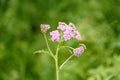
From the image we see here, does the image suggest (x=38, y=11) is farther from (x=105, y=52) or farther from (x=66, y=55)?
(x=105, y=52)

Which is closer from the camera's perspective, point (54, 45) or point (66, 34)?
point (66, 34)

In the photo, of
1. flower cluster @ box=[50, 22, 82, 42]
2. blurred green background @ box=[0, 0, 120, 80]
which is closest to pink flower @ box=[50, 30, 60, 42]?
flower cluster @ box=[50, 22, 82, 42]

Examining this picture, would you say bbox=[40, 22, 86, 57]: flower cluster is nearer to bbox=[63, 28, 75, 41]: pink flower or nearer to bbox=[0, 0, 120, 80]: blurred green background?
bbox=[63, 28, 75, 41]: pink flower

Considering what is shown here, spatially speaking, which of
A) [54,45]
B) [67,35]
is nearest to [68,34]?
[67,35]

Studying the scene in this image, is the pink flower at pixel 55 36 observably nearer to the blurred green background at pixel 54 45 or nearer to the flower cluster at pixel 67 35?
the flower cluster at pixel 67 35

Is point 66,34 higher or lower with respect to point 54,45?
lower

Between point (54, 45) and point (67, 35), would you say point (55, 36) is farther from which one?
point (54, 45)

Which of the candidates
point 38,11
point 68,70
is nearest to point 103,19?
point 68,70

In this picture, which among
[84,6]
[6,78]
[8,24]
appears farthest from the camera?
[84,6]
